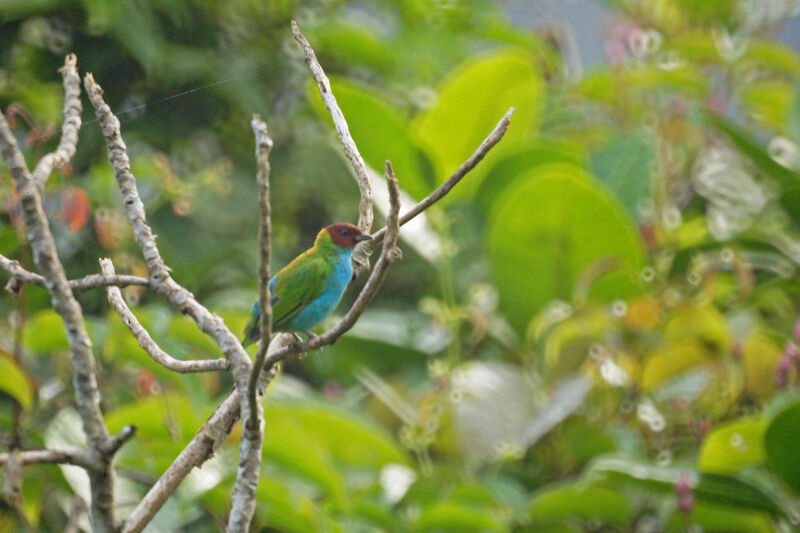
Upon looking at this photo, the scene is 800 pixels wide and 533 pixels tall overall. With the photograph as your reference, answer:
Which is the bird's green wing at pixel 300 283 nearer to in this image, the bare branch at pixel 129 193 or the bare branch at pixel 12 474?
the bare branch at pixel 129 193

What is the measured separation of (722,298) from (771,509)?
1.03m

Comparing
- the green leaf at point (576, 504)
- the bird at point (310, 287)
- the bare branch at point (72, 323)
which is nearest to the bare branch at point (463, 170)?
the bare branch at point (72, 323)

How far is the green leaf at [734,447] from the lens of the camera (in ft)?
7.36

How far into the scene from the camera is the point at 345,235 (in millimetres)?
Result: 1225

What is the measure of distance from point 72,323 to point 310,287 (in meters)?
0.79

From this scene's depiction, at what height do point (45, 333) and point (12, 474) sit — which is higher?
point (45, 333)

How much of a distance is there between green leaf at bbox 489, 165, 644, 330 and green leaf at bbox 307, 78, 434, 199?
1.36ft

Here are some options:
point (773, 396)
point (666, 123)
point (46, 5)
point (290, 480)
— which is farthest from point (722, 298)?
point (46, 5)

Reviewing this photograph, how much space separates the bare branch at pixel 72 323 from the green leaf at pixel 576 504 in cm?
179

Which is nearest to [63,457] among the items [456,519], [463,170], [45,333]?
[463,170]

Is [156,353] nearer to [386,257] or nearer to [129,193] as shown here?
[129,193]

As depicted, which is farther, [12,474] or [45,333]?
[45,333]

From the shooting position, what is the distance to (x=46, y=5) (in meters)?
2.11

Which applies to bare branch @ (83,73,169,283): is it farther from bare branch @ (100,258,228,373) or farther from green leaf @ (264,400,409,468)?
green leaf @ (264,400,409,468)
